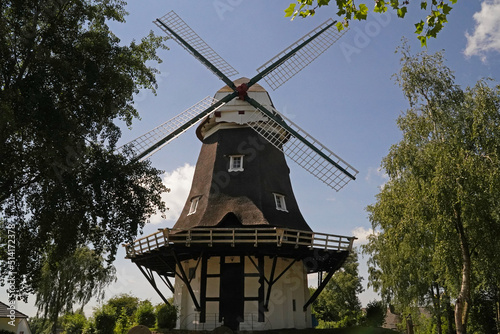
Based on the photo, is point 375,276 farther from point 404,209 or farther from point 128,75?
point 128,75

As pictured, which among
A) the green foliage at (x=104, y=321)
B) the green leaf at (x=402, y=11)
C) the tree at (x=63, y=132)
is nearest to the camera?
the green leaf at (x=402, y=11)

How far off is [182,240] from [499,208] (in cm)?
1088

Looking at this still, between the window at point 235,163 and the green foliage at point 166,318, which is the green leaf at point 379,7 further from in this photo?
the green foliage at point 166,318

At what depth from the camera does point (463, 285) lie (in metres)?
14.9

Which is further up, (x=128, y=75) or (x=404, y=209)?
(x=128, y=75)

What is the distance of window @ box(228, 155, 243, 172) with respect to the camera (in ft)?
58.6

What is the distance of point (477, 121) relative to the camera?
597 inches

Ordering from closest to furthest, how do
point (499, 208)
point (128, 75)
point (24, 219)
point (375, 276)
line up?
point (24, 219) → point (128, 75) → point (499, 208) → point (375, 276)

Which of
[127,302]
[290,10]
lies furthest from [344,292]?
[290,10]

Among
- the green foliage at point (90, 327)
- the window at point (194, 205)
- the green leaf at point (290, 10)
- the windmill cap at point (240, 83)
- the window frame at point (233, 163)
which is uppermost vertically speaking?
the windmill cap at point (240, 83)

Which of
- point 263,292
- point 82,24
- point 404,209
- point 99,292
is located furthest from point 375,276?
point 82,24

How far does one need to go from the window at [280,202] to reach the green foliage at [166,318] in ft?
19.0

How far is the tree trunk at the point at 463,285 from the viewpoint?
14852 mm

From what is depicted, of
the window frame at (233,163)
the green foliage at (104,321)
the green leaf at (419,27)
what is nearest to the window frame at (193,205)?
the window frame at (233,163)
